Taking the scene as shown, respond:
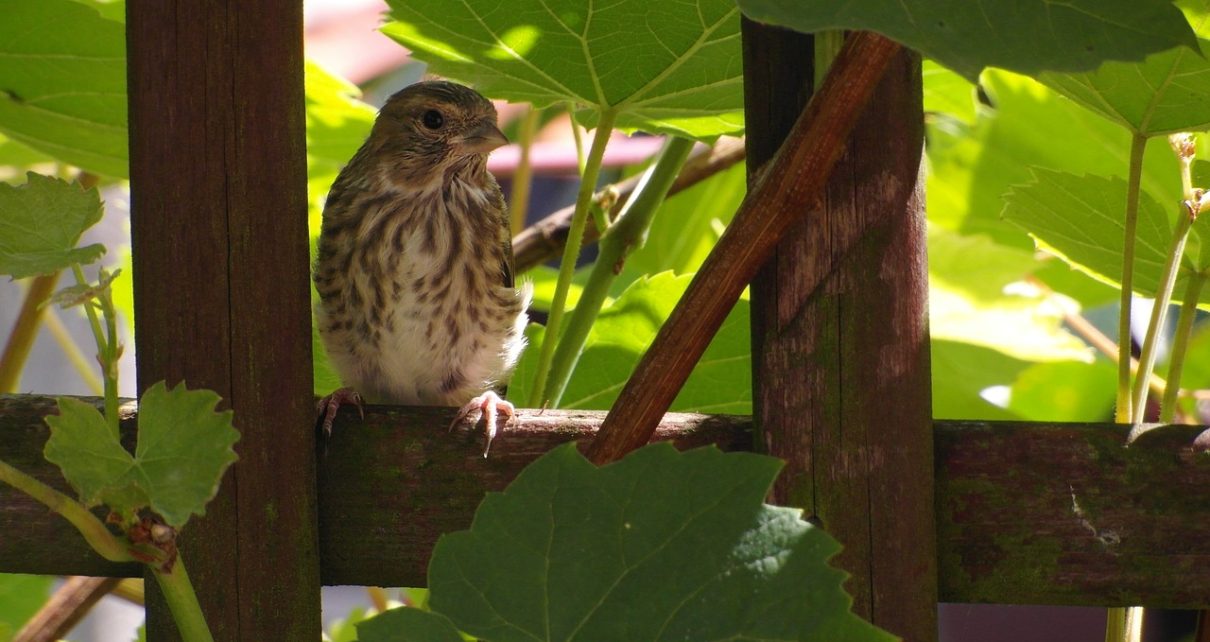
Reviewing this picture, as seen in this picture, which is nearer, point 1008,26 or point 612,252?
point 1008,26

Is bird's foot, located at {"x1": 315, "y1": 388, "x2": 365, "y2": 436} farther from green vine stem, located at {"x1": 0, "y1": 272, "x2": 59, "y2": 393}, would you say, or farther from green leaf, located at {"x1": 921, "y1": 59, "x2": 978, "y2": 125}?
green leaf, located at {"x1": 921, "y1": 59, "x2": 978, "y2": 125}

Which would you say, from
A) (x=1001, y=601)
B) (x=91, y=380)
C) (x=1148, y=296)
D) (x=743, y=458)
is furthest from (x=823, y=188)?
(x=91, y=380)

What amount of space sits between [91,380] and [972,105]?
147cm

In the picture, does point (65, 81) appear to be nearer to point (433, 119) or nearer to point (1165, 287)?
point (433, 119)

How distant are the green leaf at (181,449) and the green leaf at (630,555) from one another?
0.18m

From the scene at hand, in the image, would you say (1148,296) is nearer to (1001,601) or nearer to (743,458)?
(1001,601)

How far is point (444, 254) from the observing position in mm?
2332

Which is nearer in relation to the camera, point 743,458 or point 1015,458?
point 743,458

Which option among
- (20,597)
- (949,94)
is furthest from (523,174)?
(20,597)

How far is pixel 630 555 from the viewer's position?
0.99 meters

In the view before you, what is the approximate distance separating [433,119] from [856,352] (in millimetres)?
1620

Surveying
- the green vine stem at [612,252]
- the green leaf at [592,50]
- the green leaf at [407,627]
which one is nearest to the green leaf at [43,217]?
the green leaf at [407,627]

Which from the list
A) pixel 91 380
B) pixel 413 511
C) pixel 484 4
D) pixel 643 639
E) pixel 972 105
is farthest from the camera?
pixel 91 380

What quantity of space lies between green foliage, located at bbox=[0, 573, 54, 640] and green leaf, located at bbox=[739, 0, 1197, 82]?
1.74m
